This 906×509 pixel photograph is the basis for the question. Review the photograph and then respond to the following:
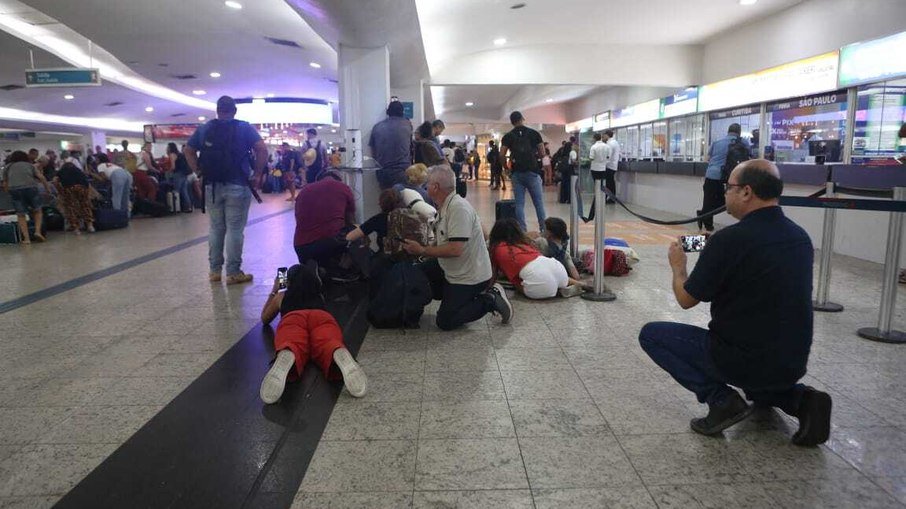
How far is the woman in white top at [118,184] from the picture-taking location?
11.9m

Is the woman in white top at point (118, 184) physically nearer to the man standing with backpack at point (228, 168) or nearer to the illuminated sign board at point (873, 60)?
the man standing with backpack at point (228, 168)

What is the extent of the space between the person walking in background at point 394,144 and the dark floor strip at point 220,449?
4669mm

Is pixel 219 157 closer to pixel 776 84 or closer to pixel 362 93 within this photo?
pixel 362 93

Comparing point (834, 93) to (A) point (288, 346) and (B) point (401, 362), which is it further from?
(A) point (288, 346)

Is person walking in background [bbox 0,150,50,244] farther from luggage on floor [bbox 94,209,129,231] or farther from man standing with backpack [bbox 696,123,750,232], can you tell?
man standing with backpack [bbox 696,123,750,232]

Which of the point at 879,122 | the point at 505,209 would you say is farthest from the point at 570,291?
the point at 879,122

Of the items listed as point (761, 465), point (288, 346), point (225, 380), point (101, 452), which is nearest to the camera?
point (761, 465)

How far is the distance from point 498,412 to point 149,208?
43.8ft

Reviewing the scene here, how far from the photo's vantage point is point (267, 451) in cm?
258

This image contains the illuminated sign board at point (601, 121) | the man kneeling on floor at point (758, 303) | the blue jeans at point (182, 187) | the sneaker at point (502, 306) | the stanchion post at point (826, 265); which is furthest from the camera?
the illuminated sign board at point (601, 121)

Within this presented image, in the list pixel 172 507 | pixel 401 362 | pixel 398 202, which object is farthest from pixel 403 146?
pixel 172 507

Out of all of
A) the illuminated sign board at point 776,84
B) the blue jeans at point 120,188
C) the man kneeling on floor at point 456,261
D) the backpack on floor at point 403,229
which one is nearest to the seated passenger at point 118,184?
the blue jeans at point 120,188

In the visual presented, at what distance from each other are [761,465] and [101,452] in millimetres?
2915

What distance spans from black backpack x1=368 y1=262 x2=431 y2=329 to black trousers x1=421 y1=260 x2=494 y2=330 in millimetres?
158
